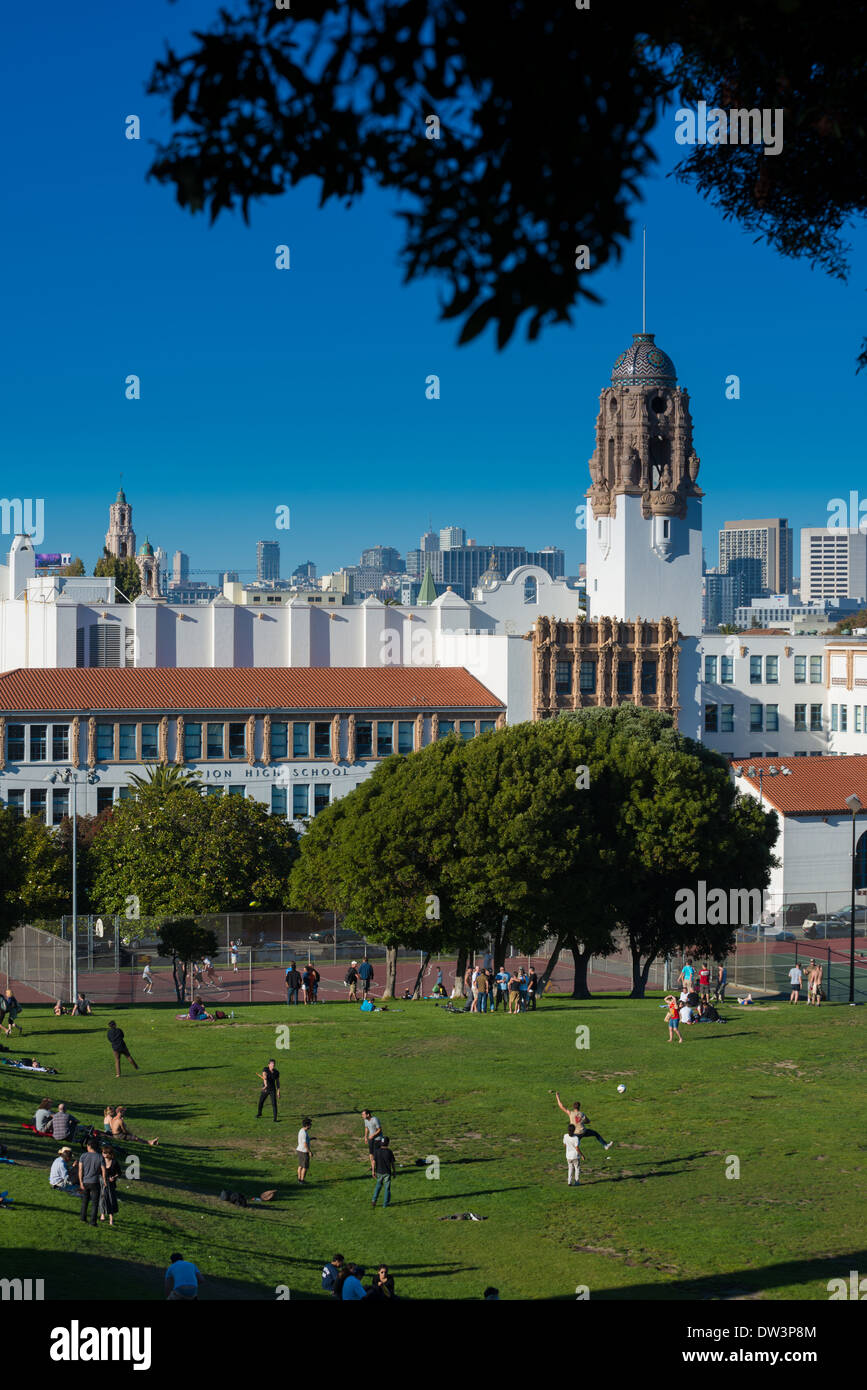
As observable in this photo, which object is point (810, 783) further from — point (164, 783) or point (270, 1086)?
point (270, 1086)

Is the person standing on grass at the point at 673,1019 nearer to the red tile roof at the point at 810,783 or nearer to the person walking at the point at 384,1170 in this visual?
the person walking at the point at 384,1170

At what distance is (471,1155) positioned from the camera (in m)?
31.4

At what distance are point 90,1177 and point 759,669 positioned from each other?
312 feet

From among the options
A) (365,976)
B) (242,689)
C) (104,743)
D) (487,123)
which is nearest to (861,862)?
(242,689)

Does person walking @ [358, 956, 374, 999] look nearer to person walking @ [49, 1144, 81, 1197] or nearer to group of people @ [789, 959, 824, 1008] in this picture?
group of people @ [789, 959, 824, 1008]

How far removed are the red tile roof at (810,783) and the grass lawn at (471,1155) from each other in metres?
39.8

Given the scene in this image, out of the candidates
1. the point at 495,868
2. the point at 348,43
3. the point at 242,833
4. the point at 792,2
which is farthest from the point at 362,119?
the point at 242,833

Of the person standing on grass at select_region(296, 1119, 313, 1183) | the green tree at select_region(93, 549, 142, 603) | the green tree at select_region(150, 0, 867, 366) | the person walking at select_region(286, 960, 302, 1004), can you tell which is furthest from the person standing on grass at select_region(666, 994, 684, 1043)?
the green tree at select_region(93, 549, 142, 603)

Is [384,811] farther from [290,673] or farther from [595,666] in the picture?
[595,666]

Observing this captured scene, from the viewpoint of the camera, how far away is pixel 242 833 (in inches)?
2707

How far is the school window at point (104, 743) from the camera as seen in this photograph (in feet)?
289
